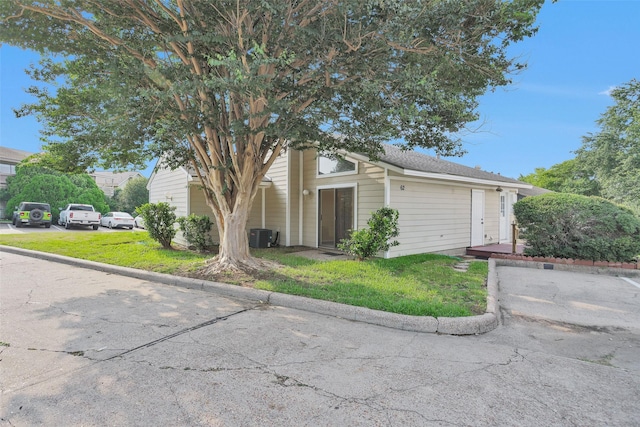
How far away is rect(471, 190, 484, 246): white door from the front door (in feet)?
15.6

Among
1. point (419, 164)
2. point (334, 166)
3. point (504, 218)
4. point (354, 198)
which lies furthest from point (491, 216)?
point (334, 166)

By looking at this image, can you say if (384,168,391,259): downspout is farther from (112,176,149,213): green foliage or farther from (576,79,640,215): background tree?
(112,176,149,213): green foliage

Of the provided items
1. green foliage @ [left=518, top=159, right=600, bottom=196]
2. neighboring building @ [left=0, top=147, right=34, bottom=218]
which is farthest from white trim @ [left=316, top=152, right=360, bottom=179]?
neighboring building @ [left=0, top=147, right=34, bottom=218]

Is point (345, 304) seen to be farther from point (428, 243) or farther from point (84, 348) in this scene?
point (428, 243)

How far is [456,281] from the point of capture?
256 inches

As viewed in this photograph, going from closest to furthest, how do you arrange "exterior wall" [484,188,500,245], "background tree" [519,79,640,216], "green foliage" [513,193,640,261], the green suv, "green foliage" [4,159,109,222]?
"green foliage" [513,193,640,261], "exterior wall" [484,188,500,245], "background tree" [519,79,640,216], the green suv, "green foliage" [4,159,109,222]

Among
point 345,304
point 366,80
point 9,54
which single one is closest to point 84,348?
point 345,304

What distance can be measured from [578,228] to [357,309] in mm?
7671

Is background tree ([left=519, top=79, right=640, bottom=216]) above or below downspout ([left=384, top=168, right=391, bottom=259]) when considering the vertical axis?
above

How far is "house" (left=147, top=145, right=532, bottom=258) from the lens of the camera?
977 centimetres

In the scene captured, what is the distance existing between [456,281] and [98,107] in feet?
28.3

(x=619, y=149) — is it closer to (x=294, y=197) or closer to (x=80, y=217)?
(x=294, y=197)

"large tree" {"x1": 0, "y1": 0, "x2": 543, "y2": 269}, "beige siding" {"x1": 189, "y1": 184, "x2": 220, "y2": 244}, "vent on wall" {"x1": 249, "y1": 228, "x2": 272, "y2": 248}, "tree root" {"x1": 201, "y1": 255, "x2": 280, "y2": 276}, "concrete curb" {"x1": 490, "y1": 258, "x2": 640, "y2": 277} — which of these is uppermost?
"large tree" {"x1": 0, "y1": 0, "x2": 543, "y2": 269}

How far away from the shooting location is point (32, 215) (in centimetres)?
2141
